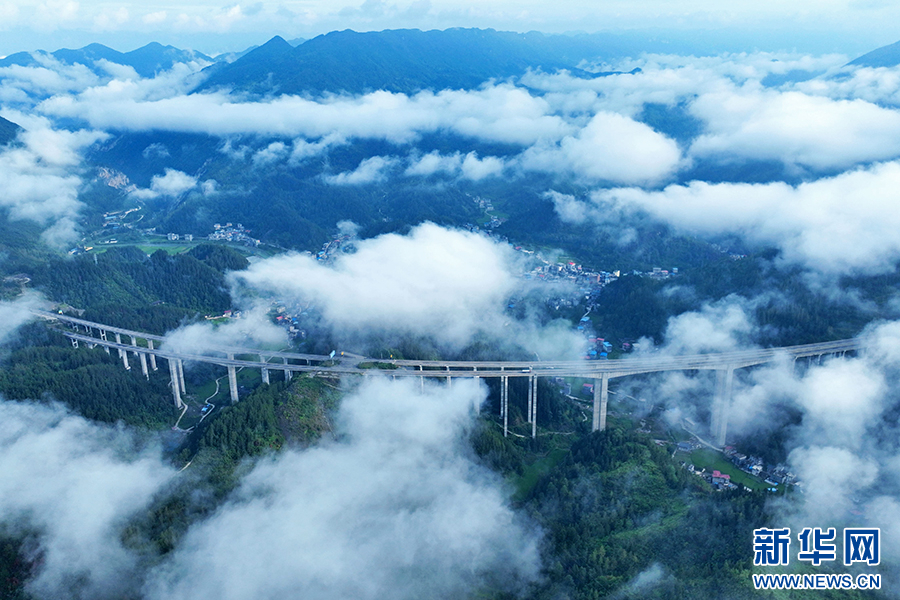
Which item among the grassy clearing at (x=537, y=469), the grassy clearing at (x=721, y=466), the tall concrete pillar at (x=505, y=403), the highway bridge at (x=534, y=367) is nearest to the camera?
the grassy clearing at (x=537, y=469)

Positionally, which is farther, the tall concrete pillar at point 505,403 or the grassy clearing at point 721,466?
the tall concrete pillar at point 505,403

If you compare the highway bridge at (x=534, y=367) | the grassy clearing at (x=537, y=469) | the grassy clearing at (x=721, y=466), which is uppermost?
the highway bridge at (x=534, y=367)

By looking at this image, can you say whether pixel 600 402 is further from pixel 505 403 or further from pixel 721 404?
Answer: pixel 721 404

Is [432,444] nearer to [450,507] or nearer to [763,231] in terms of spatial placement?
[450,507]

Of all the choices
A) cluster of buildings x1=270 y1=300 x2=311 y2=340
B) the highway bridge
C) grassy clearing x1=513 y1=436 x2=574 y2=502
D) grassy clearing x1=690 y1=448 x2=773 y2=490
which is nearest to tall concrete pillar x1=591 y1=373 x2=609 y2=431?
the highway bridge

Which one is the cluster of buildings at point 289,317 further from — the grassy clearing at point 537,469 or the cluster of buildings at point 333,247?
the grassy clearing at point 537,469

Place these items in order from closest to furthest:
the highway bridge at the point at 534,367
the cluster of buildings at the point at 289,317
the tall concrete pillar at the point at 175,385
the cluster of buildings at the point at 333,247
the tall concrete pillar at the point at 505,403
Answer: the highway bridge at the point at 534,367 → the tall concrete pillar at the point at 505,403 → the tall concrete pillar at the point at 175,385 → the cluster of buildings at the point at 289,317 → the cluster of buildings at the point at 333,247

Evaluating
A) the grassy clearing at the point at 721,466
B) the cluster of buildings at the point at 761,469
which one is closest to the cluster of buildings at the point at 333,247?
the grassy clearing at the point at 721,466
